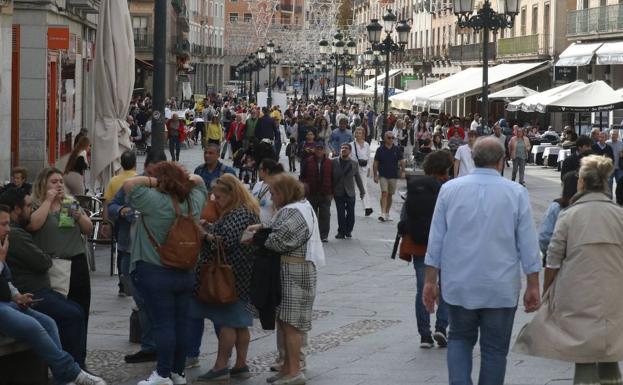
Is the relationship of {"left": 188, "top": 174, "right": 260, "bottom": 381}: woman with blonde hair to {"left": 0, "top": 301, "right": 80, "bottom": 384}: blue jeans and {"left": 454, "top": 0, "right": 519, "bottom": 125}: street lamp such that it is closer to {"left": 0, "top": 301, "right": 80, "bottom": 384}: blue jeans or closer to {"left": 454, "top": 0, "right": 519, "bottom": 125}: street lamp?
{"left": 0, "top": 301, "right": 80, "bottom": 384}: blue jeans

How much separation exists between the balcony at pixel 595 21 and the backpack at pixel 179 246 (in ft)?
140

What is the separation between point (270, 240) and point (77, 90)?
27425 millimetres

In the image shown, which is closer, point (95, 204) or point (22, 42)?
point (95, 204)

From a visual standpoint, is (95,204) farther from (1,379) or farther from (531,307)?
(531,307)

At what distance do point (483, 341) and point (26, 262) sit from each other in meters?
3.12

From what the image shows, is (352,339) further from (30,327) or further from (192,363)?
(30,327)

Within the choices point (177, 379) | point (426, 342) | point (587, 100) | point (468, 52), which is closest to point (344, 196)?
point (426, 342)


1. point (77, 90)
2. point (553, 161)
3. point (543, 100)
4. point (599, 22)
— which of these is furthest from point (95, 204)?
point (599, 22)

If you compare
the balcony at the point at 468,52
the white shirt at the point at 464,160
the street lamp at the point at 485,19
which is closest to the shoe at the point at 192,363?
the white shirt at the point at 464,160

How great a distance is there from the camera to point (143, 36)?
270 feet

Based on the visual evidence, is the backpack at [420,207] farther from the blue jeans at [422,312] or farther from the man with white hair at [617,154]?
the man with white hair at [617,154]

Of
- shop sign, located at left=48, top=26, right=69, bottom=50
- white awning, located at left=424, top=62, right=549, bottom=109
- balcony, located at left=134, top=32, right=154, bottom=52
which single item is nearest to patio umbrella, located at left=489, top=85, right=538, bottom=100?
white awning, located at left=424, top=62, right=549, bottom=109

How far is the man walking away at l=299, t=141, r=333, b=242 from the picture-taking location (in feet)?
65.1

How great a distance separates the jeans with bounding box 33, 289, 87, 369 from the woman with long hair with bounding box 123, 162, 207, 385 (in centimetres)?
49
